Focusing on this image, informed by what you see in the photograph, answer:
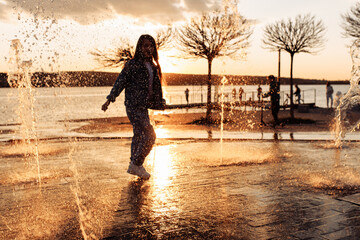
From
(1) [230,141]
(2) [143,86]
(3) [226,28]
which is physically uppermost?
(3) [226,28]

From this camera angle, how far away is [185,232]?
141 inches

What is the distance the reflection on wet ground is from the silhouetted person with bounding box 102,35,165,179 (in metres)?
0.49

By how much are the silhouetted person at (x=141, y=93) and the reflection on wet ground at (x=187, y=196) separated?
1.62ft

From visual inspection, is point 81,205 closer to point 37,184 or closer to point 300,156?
point 37,184

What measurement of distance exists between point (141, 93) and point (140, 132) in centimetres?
58

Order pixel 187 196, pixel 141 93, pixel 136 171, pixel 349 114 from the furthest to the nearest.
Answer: pixel 349 114 → pixel 136 171 → pixel 141 93 → pixel 187 196

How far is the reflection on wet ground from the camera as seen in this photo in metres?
3.66

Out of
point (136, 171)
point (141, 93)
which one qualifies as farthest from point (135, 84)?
point (136, 171)

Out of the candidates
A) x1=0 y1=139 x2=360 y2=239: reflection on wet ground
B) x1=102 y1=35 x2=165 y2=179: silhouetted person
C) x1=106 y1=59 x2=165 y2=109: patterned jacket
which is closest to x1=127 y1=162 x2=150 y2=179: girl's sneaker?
x1=102 y1=35 x2=165 y2=179: silhouetted person

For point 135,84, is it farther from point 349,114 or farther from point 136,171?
point 349,114

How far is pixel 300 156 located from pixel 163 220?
485 cm

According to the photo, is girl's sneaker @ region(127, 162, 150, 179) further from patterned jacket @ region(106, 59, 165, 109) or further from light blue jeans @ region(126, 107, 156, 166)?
patterned jacket @ region(106, 59, 165, 109)

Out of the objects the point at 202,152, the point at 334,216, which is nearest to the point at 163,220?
the point at 334,216

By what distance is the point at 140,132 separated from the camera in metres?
5.85
